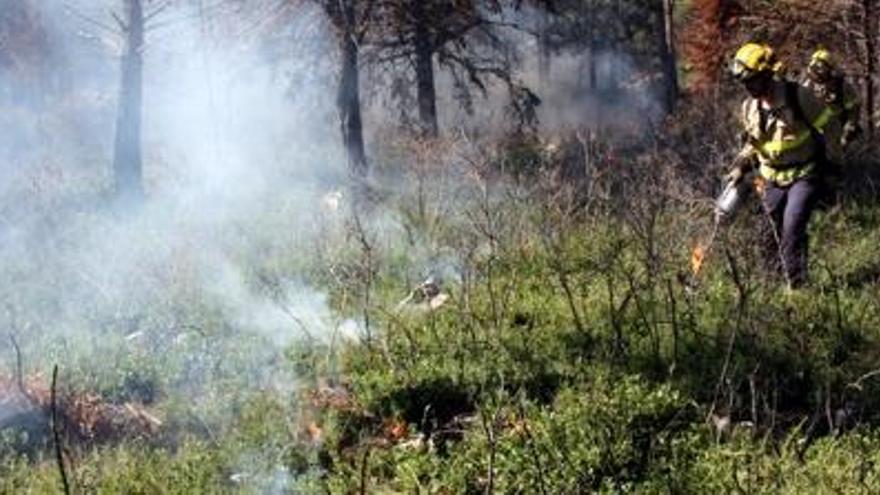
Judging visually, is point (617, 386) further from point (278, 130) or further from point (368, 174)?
point (278, 130)

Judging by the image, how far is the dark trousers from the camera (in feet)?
22.4

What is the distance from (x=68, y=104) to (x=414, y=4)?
18873mm

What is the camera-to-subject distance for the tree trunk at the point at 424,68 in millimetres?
16219

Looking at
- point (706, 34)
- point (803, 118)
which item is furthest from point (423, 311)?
point (706, 34)

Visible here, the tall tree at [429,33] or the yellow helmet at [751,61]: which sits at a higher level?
the yellow helmet at [751,61]

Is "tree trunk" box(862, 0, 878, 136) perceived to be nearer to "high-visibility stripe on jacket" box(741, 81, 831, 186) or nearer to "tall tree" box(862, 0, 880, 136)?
"tall tree" box(862, 0, 880, 136)

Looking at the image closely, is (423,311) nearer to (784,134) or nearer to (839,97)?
(784,134)

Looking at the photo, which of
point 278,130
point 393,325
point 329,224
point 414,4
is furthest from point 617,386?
point 278,130

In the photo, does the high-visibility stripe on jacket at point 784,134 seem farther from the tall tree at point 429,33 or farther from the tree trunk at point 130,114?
the tree trunk at point 130,114

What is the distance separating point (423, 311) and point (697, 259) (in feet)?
6.37

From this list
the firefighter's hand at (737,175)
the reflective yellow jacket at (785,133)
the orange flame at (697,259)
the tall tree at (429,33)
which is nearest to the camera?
the reflective yellow jacket at (785,133)

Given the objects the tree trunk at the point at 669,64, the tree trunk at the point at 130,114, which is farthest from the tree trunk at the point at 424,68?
the tree trunk at the point at 669,64

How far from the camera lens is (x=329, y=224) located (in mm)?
11688

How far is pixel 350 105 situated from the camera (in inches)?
603
